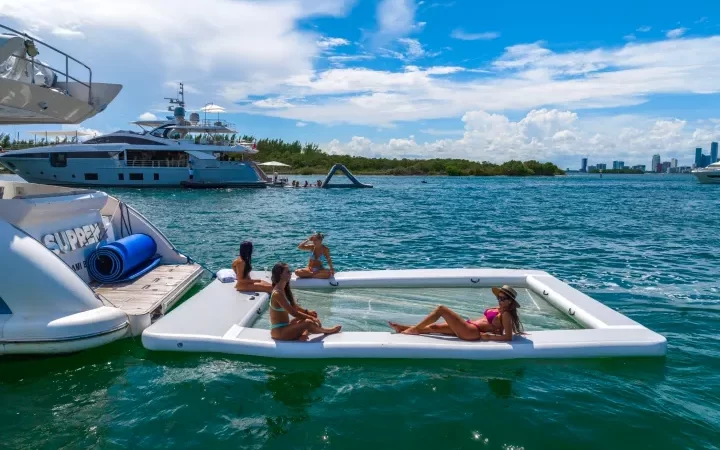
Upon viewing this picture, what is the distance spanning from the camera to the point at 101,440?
5.17 metres

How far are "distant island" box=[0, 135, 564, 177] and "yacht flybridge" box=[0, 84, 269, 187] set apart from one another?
202 feet

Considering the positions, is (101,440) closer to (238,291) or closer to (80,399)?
(80,399)

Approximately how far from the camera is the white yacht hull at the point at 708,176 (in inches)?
2914

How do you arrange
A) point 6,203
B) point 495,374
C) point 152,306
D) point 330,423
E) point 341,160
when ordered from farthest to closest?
point 341,160, point 152,306, point 6,203, point 495,374, point 330,423

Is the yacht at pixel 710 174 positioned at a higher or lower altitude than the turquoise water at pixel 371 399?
higher

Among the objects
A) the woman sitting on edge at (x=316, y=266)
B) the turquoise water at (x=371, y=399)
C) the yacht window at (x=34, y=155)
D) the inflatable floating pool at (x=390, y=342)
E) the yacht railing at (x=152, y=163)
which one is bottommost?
the turquoise water at (x=371, y=399)

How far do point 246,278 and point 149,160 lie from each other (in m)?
46.0

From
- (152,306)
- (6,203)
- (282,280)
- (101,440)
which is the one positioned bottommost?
(101,440)

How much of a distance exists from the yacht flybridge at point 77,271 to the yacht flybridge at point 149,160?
41858 millimetres

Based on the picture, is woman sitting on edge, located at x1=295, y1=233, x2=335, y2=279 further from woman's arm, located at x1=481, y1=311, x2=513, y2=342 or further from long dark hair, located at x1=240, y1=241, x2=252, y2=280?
woman's arm, located at x1=481, y1=311, x2=513, y2=342

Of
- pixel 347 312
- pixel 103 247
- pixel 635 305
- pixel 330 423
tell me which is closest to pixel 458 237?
pixel 635 305

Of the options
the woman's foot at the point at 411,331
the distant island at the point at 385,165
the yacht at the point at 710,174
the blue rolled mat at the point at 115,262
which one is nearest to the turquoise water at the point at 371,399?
the woman's foot at the point at 411,331

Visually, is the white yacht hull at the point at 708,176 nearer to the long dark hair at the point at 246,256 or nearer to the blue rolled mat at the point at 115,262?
the long dark hair at the point at 246,256

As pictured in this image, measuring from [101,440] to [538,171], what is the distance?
488ft
